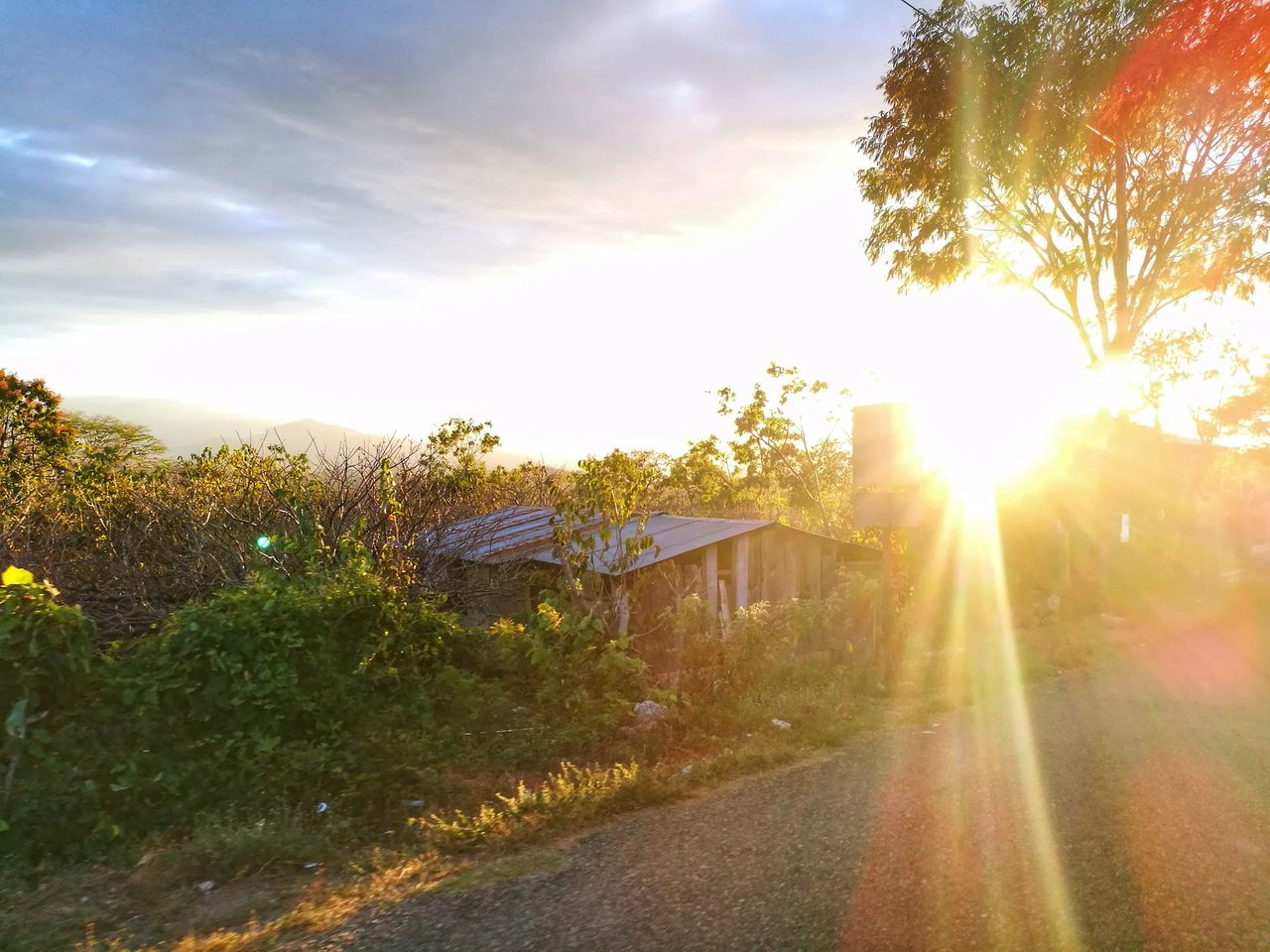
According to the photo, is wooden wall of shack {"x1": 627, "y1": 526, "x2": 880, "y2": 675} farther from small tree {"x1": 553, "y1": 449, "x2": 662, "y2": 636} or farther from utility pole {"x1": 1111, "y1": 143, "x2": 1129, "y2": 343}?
utility pole {"x1": 1111, "y1": 143, "x2": 1129, "y2": 343}

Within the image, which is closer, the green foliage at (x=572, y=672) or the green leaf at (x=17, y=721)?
the green leaf at (x=17, y=721)

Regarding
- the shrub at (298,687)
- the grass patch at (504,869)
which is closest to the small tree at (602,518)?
the shrub at (298,687)

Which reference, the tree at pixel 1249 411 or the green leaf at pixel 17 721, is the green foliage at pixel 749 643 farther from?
the tree at pixel 1249 411

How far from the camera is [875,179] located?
53.4 ft

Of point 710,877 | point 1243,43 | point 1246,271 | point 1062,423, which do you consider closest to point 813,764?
point 710,877

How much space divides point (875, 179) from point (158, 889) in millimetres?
15687

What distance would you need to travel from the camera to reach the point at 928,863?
488cm

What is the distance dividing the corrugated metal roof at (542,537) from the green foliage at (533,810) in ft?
14.4

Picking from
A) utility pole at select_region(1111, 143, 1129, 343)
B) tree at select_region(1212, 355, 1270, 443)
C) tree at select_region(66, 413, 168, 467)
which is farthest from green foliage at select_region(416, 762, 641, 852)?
tree at select_region(1212, 355, 1270, 443)

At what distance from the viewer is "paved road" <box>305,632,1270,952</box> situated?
13.5ft

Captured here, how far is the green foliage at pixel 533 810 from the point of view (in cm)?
539

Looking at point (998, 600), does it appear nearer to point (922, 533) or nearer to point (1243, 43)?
point (922, 533)

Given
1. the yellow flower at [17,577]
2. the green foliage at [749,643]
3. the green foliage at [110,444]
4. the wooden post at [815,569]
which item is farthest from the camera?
the green foliage at [110,444]

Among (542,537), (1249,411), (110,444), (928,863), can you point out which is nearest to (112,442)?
(110,444)
